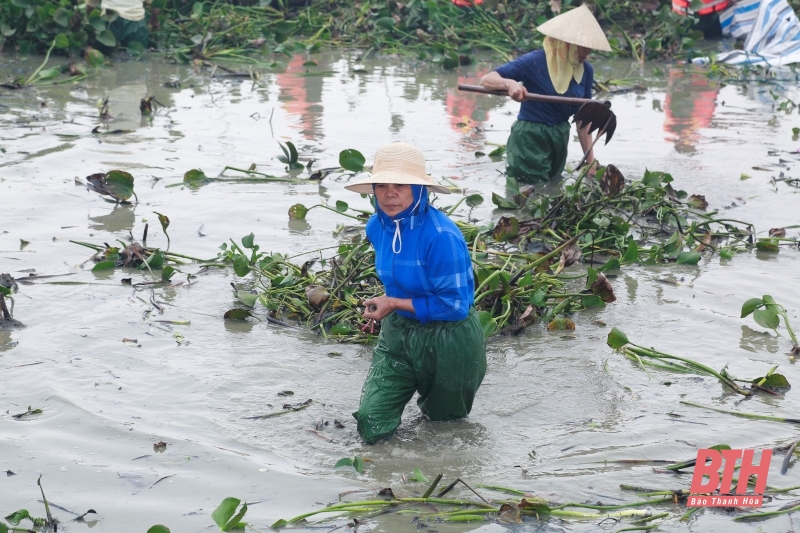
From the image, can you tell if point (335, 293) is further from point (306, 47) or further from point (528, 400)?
point (306, 47)

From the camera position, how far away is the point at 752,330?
4.52 metres

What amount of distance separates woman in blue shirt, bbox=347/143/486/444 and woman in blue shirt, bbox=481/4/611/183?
282cm

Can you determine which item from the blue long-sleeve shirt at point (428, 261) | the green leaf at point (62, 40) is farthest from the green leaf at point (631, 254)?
the green leaf at point (62, 40)

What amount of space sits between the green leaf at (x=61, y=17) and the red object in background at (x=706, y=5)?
6889 millimetres

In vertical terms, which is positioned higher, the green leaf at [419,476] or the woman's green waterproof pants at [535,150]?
the woman's green waterproof pants at [535,150]

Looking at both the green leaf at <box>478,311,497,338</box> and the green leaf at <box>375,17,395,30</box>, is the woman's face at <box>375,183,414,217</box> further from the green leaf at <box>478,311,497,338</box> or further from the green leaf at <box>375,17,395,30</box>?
the green leaf at <box>375,17,395,30</box>

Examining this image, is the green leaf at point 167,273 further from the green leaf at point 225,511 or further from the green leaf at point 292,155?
the green leaf at point 225,511

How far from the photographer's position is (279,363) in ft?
13.7

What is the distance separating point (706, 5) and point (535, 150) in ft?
20.3

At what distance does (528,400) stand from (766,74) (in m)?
7.75

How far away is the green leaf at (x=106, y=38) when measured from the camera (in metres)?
10.2

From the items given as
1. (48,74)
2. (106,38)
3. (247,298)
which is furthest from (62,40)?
(247,298)

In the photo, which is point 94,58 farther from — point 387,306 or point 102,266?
point 387,306

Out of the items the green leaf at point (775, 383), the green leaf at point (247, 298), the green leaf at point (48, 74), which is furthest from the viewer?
the green leaf at point (48, 74)
